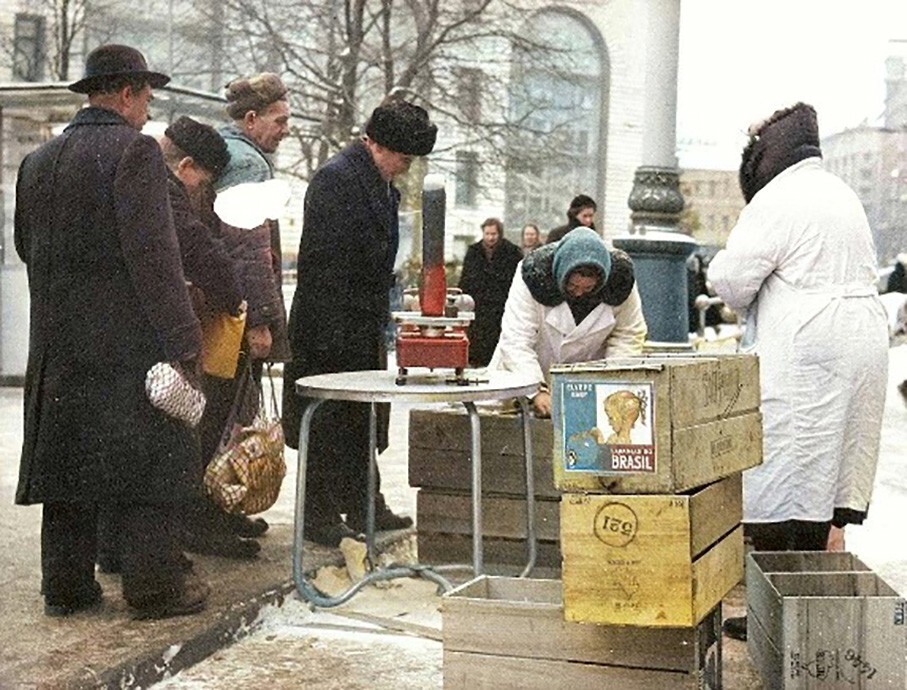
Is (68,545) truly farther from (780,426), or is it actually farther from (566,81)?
(566,81)

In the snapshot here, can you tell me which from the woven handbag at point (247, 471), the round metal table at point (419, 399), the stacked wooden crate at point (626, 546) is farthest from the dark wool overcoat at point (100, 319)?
the stacked wooden crate at point (626, 546)

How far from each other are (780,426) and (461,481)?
1.26m

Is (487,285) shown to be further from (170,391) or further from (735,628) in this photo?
(170,391)

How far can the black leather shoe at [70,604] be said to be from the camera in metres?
4.24

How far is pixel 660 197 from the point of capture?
24.5ft

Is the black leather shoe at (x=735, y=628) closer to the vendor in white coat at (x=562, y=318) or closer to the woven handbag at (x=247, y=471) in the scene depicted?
the vendor in white coat at (x=562, y=318)

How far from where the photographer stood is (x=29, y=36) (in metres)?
5.63

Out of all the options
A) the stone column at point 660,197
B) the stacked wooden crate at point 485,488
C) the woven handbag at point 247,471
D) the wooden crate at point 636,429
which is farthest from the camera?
the stone column at point 660,197

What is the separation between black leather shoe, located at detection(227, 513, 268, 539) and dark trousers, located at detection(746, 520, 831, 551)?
192 cm

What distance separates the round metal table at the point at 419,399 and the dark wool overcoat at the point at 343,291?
0.60 m

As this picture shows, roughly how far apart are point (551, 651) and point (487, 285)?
6.50m

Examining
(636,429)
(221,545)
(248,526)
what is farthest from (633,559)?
(248,526)

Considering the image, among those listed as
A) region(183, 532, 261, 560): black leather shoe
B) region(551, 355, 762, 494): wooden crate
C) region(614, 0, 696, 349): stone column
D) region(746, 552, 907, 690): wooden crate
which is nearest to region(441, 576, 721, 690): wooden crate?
region(746, 552, 907, 690): wooden crate

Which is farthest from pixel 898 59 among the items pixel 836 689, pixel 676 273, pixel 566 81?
pixel 836 689
